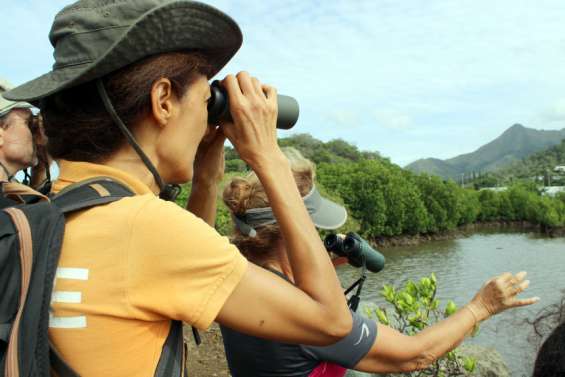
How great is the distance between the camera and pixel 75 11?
125 cm

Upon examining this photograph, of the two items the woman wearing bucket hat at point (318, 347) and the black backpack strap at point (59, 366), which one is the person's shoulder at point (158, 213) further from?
the woman wearing bucket hat at point (318, 347)

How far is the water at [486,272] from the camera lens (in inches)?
404

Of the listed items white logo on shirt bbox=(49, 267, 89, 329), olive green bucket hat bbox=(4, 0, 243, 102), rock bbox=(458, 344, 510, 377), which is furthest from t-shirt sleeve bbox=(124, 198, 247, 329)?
rock bbox=(458, 344, 510, 377)

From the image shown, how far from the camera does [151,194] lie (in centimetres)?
120

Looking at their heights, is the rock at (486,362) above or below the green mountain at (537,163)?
below

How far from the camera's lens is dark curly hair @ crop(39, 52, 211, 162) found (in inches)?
48.7

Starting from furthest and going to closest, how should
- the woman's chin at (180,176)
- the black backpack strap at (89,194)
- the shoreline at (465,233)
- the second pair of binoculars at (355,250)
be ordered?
the shoreline at (465,233) < the second pair of binoculars at (355,250) < the woman's chin at (180,176) < the black backpack strap at (89,194)

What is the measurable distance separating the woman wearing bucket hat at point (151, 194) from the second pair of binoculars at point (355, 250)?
1197 millimetres

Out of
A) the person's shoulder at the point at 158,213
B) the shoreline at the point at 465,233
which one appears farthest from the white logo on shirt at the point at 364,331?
the shoreline at the point at 465,233

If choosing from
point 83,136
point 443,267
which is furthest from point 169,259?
point 443,267

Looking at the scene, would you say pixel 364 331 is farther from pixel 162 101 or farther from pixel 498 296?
pixel 162 101

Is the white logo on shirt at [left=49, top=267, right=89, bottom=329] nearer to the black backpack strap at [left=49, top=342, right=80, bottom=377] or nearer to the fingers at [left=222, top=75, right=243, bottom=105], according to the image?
the black backpack strap at [left=49, top=342, right=80, bottom=377]

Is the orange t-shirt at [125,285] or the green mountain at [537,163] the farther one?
the green mountain at [537,163]

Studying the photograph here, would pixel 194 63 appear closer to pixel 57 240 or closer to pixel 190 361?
pixel 57 240
